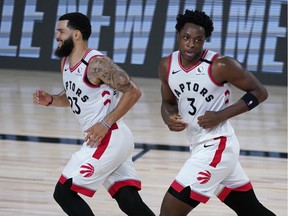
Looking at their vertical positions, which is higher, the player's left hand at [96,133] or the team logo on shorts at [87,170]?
the player's left hand at [96,133]

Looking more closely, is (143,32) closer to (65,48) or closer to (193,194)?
(65,48)

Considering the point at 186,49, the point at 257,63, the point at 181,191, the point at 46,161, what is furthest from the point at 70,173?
the point at 257,63

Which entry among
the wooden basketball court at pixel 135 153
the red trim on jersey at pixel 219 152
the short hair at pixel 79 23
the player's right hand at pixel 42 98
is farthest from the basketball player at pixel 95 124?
the wooden basketball court at pixel 135 153

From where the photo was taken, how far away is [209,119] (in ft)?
16.4

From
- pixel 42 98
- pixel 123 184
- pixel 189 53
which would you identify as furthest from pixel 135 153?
pixel 189 53

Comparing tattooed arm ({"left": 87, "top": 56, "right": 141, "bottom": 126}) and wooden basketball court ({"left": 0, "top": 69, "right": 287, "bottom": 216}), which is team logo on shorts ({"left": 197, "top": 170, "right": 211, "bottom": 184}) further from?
wooden basketball court ({"left": 0, "top": 69, "right": 287, "bottom": 216})

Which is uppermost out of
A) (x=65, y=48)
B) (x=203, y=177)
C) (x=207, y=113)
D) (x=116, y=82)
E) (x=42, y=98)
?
(x=65, y=48)

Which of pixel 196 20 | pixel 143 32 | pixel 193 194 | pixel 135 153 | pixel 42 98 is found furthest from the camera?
pixel 143 32

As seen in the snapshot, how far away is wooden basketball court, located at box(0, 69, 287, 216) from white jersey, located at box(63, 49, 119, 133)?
4.46 ft

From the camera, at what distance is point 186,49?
16.6 feet

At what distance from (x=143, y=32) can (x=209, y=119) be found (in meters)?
10.3

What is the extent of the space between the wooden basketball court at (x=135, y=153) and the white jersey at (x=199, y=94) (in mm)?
1479

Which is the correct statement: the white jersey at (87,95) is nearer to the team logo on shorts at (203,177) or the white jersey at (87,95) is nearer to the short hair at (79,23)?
the short hair at (79,23)

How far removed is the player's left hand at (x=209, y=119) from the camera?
5008mm
